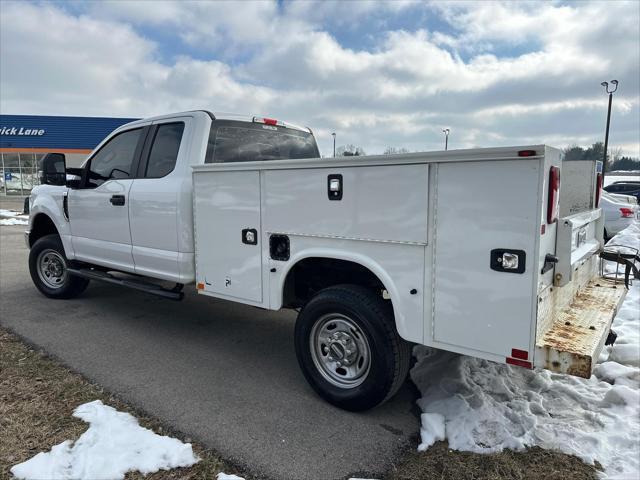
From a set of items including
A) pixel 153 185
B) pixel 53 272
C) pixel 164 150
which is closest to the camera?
pixel 153 185

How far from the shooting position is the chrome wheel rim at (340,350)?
3.41 m

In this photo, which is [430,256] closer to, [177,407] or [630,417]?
[630,417]

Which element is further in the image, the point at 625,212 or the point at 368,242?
the point at 625,212

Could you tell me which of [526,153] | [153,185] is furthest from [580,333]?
[153,185]

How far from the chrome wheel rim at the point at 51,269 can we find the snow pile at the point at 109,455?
3.80m

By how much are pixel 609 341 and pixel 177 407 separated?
3.19 metres

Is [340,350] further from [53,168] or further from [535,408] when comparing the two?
[53,168]

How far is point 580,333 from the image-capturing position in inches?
114

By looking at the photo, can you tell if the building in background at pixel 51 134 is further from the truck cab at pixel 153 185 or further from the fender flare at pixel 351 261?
the fender flare at pixel 351 261

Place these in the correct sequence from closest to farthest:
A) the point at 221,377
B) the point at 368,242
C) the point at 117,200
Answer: the point at 368,242, the point at 221,377, the point at 117,200

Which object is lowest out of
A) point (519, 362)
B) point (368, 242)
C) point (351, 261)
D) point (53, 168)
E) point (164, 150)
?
point (519, 362)

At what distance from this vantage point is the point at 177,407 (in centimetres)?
355

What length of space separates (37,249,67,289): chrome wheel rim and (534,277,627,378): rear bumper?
5.86m

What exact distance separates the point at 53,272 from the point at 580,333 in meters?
6.31
